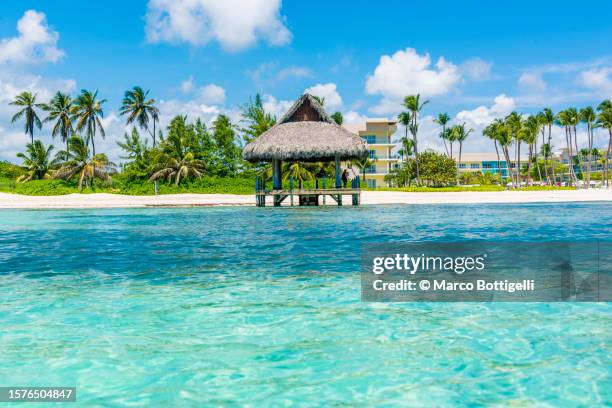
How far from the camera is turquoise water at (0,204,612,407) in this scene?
10.9ft

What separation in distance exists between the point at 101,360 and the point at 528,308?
13.2ft

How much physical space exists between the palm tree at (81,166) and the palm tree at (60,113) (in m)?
6.84

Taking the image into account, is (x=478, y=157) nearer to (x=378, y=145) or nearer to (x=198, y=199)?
(x=378, y=145)

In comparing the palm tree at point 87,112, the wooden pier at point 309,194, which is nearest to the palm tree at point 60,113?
the palm tree at point 87,112

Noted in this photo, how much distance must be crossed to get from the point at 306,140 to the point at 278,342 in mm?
21607

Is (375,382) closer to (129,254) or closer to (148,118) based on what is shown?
(129,254)

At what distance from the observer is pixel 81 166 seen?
131ft

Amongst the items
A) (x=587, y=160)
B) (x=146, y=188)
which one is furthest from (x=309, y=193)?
(x=587, y=160)

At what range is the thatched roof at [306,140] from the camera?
25.1 meters

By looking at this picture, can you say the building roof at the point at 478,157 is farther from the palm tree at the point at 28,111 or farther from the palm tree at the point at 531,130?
the palm tree at the point at 28,111

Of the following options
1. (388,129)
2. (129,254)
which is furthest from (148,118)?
(129,254)
